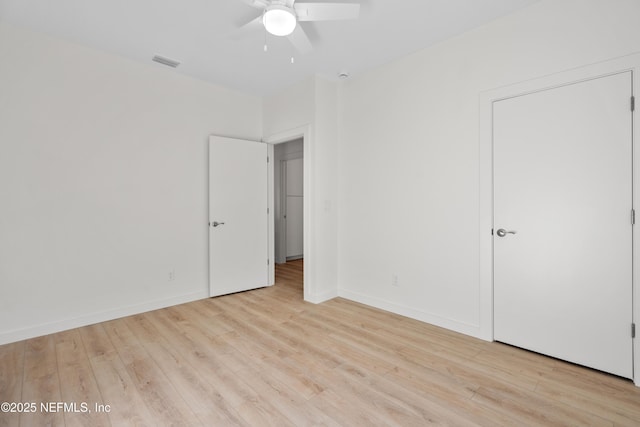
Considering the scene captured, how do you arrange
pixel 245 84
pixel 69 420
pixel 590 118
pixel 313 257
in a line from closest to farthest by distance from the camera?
pixel 69 420 → pixel 590 118 → pixel 313 257 → pixel 245 84

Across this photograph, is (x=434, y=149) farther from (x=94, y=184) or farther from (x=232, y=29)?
(x=94, y=184)

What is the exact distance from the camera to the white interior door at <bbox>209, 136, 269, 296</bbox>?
3787 millimetres

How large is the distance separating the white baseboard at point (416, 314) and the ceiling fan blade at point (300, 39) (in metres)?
2.70

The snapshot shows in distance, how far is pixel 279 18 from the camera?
192cm

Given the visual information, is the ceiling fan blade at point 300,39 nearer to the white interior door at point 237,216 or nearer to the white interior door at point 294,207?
the white interior door at point 237,216

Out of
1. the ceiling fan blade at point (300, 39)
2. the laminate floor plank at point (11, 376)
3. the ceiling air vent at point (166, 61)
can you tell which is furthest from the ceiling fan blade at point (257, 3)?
the laminate floor plank at point (11, 376)

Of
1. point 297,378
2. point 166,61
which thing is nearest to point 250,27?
point 166,61

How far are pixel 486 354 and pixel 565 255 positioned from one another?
3.19 feet

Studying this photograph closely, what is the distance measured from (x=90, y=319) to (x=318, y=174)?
2859mm

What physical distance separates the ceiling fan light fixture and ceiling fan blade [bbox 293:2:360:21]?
103 millimetres

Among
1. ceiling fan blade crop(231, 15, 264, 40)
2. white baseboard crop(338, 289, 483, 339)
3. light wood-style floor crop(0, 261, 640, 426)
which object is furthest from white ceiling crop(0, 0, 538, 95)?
white baseboard crop(338, 289, 483, 339)

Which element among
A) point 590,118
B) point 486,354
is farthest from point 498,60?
point 486,354

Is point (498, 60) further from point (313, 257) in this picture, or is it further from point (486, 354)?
point (313, 257)

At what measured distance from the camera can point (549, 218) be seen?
227 centimetres
